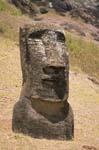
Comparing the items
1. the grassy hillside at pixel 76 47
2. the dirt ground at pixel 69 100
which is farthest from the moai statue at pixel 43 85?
the grassy hillside at pixel 76 47

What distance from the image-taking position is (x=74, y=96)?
Result: 18938 millimetres

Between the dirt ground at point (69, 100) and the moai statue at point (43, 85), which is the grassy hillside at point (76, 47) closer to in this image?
the dirt ground at point (69, 100)

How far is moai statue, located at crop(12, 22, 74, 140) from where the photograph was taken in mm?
13258

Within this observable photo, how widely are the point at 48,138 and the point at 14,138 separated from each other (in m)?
0.87

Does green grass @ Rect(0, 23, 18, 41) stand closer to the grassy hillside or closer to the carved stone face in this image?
the grassy hillside

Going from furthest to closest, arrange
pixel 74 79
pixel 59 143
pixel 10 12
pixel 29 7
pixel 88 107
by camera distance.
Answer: pixel 29 7
pixel 10 12
pixel 74 79
pixel 88 107
pixel 59 143

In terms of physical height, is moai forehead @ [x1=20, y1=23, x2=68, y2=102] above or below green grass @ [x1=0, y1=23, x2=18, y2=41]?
above

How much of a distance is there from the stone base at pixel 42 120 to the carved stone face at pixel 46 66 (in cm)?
24

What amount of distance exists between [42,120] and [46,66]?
1.19 m

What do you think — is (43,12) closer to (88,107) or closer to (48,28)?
(88,107)

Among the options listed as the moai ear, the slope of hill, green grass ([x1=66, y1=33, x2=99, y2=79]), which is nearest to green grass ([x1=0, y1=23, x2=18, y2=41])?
the slope of hill

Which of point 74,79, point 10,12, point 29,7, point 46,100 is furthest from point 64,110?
point 29,7

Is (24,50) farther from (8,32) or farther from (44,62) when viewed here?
(8,32)

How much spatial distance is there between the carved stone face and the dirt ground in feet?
3.48
